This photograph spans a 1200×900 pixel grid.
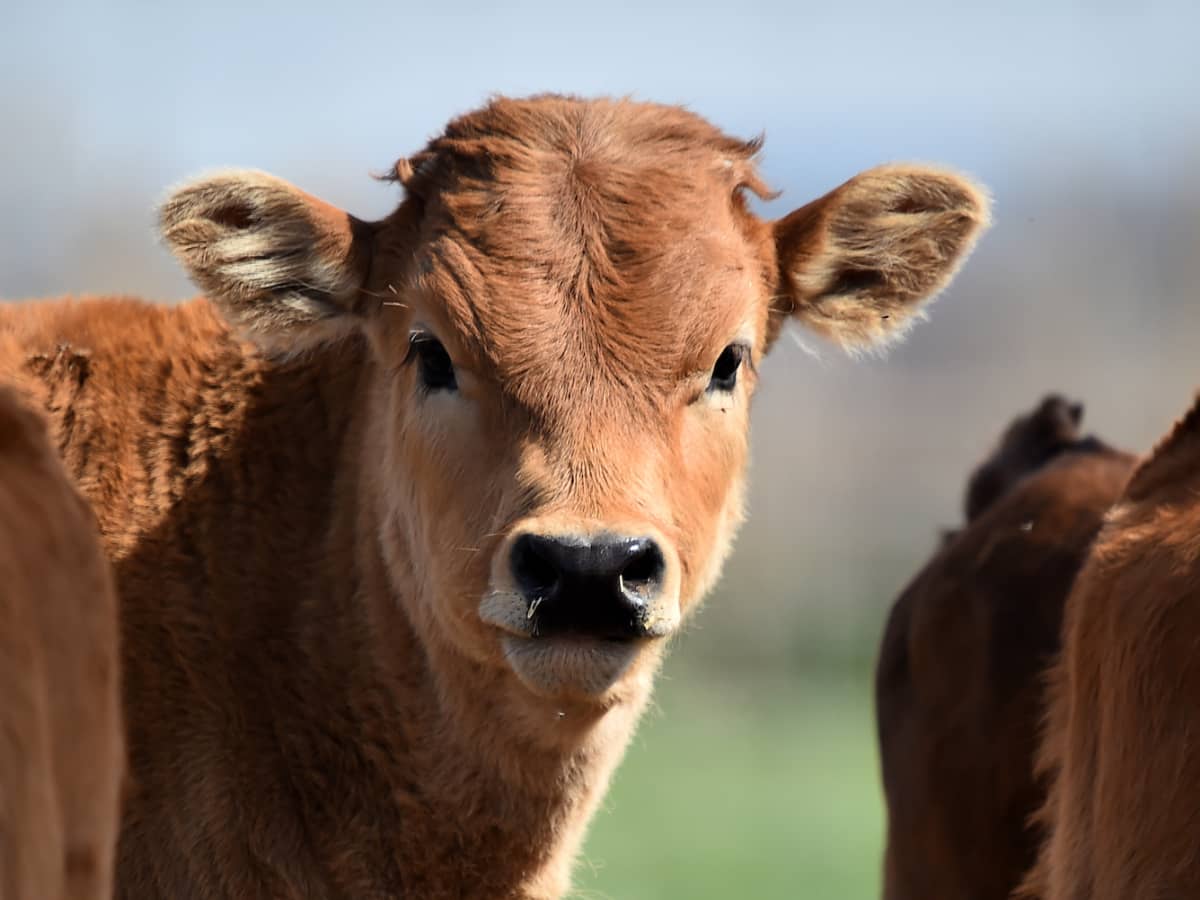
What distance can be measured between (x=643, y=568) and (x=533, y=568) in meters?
0.30

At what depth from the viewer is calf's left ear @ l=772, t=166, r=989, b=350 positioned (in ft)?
19.3

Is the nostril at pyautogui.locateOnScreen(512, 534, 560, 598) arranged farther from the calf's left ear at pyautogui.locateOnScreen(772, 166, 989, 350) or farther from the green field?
the green field

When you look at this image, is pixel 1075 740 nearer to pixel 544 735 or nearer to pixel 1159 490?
pixel 1159 490

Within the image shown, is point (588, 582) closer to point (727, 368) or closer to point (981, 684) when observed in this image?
point (727, 368)

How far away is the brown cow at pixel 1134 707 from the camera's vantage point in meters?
3.95

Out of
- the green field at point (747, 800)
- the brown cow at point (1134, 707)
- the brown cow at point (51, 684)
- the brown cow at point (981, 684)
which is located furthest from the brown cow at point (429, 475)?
the brown cow at point (981, 684)

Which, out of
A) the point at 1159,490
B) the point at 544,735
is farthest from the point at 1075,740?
the point at 544,735

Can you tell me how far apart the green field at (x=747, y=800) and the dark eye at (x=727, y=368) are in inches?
76.3

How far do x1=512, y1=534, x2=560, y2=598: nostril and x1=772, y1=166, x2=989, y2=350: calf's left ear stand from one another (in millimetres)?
1762

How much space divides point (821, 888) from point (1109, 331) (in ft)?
160

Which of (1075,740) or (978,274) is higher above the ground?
(1075,740)

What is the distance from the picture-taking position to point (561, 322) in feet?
16.4

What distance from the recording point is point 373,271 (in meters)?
5.64

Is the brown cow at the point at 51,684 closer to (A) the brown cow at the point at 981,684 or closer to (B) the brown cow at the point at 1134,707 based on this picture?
(B) the brown cow at the point at 1134,707
